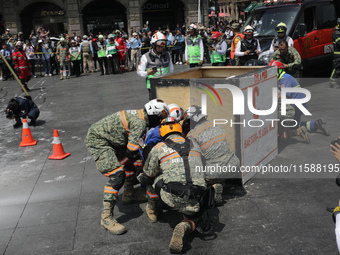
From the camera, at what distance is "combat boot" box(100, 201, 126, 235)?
439cm

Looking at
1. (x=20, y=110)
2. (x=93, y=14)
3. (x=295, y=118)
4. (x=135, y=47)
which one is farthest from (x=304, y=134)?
(x=93, y=14)

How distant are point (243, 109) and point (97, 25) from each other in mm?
27806

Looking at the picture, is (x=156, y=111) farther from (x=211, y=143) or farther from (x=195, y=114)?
(x=211, y=143)

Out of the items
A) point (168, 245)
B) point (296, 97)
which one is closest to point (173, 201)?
point (168, 245)

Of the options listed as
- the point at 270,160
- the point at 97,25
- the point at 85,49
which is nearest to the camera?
the point at 270,160

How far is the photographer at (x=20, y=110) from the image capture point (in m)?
9.46

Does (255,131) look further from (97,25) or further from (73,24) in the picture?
(97,25)

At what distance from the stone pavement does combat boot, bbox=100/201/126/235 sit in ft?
0.25

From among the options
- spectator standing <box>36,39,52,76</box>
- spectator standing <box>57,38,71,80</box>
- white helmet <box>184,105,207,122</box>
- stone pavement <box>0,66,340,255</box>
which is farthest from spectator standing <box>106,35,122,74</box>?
white helmet <box>184,105,207,122</box>

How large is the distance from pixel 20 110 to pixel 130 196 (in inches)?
225

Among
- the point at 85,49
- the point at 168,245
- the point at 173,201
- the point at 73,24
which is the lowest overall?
the point at 168,245

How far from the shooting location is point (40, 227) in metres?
4.71

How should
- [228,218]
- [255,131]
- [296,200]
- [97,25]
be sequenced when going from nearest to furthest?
[228,218] < [296,200] < [255,131] < [97,25]

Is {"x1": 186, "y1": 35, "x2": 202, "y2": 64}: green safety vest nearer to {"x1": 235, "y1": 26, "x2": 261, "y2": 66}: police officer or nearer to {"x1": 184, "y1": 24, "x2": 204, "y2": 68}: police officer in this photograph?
{"x1": 184, "y1": 24, "x2": 204, "y2": 68}: police officer
